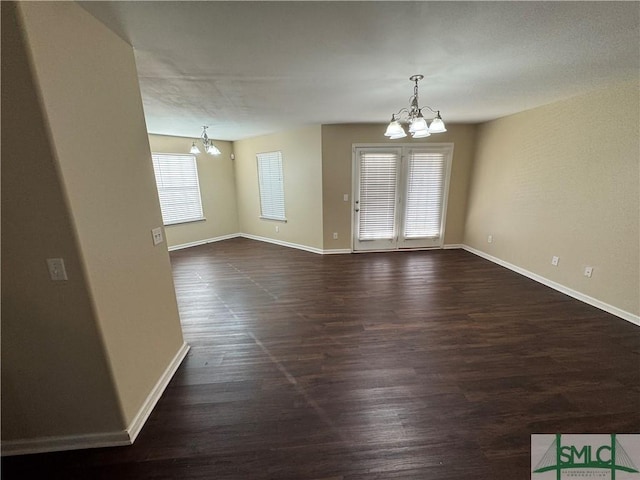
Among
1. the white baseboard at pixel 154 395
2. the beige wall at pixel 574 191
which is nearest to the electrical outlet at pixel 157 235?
the white baseboard at pixel 154 395

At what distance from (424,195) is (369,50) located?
3.43 m

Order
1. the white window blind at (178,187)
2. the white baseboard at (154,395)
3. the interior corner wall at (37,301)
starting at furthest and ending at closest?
the white window blind at (178,187), the white baseboard at (154,395), the interior corner wall at (37,301)

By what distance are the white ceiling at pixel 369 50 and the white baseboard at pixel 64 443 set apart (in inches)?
90.3

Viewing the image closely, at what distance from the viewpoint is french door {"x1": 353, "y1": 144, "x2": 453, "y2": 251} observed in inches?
176

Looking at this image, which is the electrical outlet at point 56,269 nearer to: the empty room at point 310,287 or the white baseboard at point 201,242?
the empty room at point 310,287

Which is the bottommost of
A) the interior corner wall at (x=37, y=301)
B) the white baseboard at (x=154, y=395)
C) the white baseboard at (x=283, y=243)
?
the white baseboard at (x=154, y=395)

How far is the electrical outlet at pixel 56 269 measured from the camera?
3.80 feet

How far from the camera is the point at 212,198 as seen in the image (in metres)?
5.81

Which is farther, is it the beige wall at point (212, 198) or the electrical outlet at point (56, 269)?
the beige wall at point (212, 198)

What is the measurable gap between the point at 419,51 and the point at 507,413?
2.47 m

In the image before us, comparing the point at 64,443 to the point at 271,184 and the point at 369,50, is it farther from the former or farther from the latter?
the point at 271,184

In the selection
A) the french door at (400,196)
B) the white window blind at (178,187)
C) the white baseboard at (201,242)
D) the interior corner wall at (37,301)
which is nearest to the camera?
the interior corner wall at (37,301)

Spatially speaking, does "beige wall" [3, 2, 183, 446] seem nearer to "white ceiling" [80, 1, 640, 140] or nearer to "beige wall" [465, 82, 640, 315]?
"white ceiling" [80, 1, 640, 140]

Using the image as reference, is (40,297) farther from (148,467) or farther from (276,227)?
(276,227)
